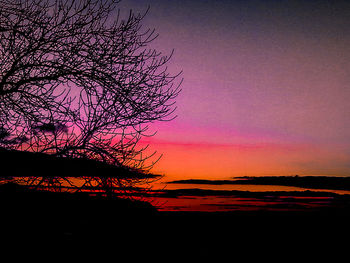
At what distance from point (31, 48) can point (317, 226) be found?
647 cm

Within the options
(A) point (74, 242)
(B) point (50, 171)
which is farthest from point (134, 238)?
(B) point (50, 171)

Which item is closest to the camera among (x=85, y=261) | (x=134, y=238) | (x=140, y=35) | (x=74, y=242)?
(x=85, y=261)

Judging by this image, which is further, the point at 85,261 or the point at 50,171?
the point at 50,171

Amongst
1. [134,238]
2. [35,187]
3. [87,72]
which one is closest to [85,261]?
[134,238]

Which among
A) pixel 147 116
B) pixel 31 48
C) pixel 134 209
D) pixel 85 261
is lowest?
pixel 85 261

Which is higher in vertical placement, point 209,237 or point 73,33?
point 73,33

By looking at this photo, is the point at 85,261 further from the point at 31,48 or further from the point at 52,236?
the point at 31,48

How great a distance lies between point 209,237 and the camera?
213 inches

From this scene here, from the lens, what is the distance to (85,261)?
4.04m

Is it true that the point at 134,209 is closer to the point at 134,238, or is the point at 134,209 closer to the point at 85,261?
the point at 134,238

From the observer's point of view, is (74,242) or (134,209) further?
(134,209)

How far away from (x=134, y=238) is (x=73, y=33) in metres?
3.90

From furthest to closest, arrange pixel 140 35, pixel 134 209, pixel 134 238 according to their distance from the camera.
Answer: pixel 140 35
pixel 134 209
pixel 134 238

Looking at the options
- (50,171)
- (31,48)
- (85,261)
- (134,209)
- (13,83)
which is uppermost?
(31,48)
